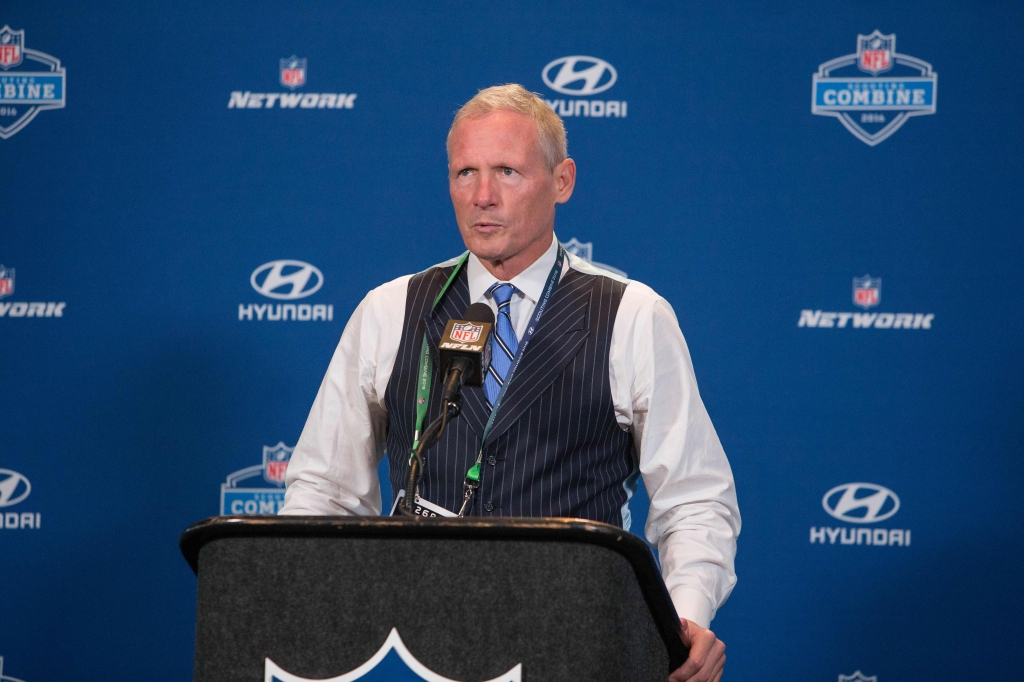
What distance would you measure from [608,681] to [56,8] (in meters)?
3.08

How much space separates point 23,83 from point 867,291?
2.75 meters

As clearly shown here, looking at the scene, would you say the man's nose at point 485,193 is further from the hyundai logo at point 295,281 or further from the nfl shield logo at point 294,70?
the nfl shield logo at point 294,70

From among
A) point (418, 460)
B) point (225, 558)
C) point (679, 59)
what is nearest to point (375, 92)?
point (679, 59)

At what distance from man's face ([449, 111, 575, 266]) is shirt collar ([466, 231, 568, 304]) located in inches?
2.5

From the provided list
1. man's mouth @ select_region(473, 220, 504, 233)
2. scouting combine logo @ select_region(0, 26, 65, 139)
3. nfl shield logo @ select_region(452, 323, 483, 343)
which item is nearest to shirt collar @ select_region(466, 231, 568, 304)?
man's mouth @ select_region(473, 220, 504, 233)

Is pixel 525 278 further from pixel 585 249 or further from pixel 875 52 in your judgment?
pixel 875 52

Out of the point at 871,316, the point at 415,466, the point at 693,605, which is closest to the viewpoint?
the point at 415,466

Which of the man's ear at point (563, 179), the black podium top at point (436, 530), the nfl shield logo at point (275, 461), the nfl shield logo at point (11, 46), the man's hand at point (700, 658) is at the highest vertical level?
the nfl shield logo at point (11, 46)

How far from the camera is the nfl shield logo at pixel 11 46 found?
10.7 ft

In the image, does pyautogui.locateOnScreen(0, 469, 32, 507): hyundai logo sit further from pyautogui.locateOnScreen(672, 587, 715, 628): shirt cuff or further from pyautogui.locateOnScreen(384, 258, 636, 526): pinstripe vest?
pyautogui.locateOnScreen(672, 587, 715, 628): shirt cuff

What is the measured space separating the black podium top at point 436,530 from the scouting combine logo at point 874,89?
7.81 feet

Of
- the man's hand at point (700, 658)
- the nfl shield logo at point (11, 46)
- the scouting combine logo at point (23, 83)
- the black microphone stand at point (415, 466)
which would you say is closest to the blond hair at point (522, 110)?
the black microphone stand at point (415, 466)

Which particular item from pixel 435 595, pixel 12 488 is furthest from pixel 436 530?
pixel 12 488

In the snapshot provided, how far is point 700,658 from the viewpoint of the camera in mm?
1273
